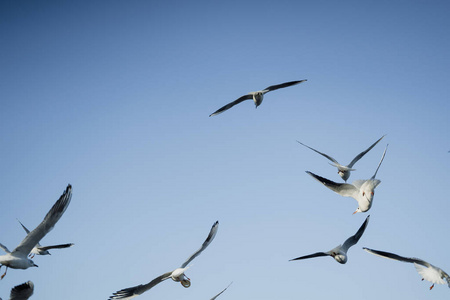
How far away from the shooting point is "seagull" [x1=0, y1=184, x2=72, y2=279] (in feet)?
40.6

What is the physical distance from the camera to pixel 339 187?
13.2 meters

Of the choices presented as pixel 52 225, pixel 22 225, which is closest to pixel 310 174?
pixel 52 225

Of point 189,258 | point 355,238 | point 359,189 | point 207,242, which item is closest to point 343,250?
point 355,238

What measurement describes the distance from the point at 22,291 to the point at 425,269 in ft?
34.6

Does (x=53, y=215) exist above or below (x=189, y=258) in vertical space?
above

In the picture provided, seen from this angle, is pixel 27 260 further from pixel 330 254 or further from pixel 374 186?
pixel 374 186

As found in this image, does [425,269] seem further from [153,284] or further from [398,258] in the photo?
[153,284]

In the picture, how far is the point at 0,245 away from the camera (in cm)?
1634

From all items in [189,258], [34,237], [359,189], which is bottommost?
[189,258]

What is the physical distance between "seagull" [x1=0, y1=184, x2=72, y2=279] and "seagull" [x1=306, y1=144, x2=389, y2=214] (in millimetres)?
Result: 6311

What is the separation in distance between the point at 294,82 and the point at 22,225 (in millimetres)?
12851

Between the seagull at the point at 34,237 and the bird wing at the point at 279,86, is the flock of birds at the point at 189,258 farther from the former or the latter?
the bird wing at the point at 279,86

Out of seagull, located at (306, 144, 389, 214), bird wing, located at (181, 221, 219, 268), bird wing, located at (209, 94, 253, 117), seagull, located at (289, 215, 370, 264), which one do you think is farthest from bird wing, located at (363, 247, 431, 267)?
bird wing, located at (209, 94, 253, 117)

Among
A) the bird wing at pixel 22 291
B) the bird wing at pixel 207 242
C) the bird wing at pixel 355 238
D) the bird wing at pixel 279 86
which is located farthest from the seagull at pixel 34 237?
the bird wing at pixel 355 238
